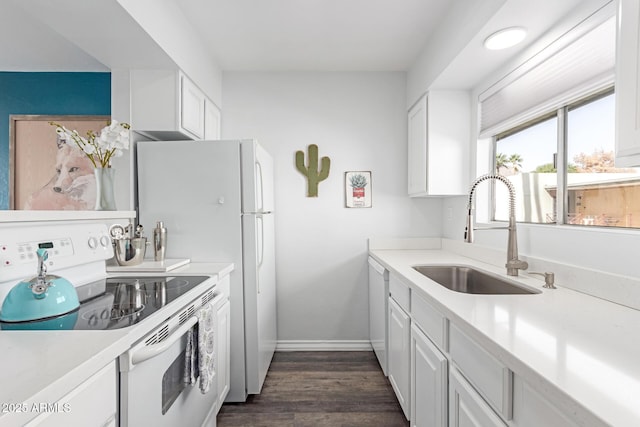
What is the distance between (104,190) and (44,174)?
1.20 m

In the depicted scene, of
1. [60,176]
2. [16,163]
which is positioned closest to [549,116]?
[60,176]

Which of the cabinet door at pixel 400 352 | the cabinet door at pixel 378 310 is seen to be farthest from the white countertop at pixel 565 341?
the cabinet door at pixel 378 310

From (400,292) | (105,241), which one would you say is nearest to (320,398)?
(400,292)

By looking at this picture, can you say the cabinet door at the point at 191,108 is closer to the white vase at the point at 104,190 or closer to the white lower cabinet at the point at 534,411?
the white vase at the point at 104,190

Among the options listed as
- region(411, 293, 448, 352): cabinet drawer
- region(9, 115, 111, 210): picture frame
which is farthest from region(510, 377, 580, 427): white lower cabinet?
region(9, 115, 111, 210): picture frame

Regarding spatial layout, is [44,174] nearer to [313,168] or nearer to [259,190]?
[259,190]

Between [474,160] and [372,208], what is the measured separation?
0.94 metres

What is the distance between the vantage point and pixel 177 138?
2.36 meters

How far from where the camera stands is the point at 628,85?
0.88 meters

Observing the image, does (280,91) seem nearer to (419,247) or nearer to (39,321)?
(419,247)

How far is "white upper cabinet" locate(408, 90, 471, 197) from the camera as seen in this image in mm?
2457

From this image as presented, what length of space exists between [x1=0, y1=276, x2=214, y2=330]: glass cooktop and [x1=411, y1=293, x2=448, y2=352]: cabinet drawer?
107 centimetres

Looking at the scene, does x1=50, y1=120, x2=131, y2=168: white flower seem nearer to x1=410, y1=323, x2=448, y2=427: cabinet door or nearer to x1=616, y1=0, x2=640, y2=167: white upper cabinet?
x1=410, y1=323, x2=448, y2=427: cabinet door

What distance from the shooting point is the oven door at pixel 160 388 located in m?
0.96
